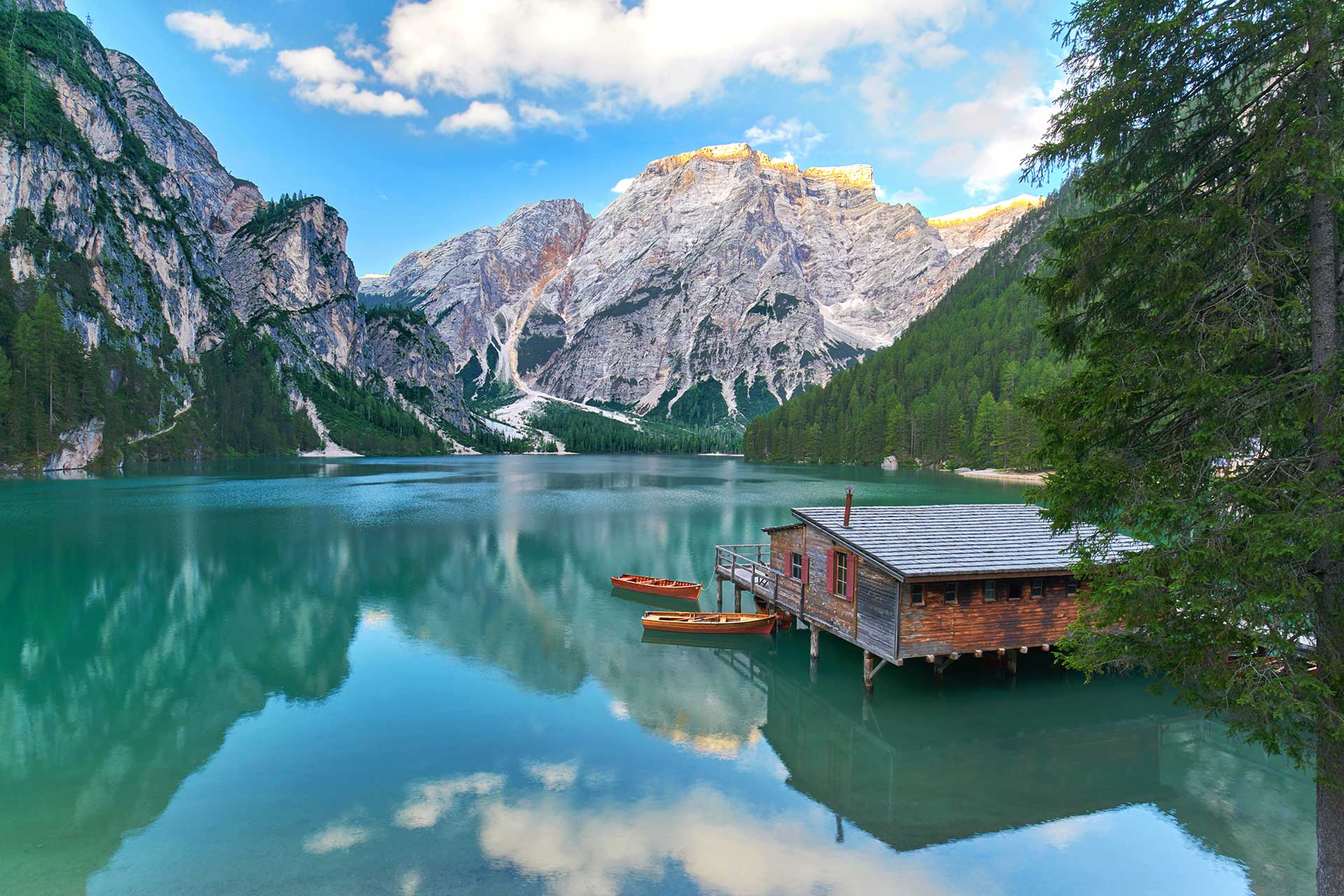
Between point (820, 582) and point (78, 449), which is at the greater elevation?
point (78, 449)

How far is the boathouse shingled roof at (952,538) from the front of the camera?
2252 cm

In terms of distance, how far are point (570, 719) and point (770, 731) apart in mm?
6550

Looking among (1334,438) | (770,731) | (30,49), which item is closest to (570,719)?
(770,731)

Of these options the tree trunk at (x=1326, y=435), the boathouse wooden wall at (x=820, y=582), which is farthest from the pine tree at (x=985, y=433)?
Answer: the tree trunk at (x=1326, y=435)

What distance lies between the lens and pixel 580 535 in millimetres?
62469

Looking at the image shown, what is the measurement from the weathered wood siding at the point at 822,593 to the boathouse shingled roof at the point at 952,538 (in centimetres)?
90

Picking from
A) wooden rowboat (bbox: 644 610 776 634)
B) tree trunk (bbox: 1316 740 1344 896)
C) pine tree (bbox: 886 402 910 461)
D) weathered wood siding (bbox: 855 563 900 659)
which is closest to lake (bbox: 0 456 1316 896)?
wooden rowboat (bbox: 644 610 776 634)

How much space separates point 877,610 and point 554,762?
462 inches

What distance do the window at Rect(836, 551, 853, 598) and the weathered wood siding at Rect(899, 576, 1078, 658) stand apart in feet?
10.1

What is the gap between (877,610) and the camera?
23688 mm

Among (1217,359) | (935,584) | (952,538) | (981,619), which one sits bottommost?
(981,619)

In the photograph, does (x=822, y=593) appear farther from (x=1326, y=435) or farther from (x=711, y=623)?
(x=1326, y=435)

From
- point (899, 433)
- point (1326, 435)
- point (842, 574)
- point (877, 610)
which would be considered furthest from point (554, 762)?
point (899, 433)

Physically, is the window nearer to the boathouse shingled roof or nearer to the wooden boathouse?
the wooden boathouse
